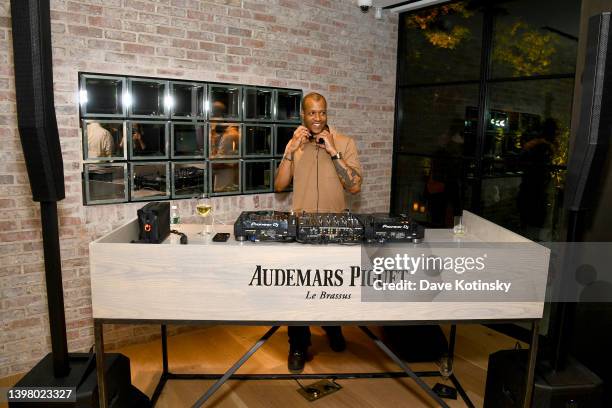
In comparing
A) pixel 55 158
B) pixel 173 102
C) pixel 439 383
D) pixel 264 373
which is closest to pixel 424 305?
pixel 439 383

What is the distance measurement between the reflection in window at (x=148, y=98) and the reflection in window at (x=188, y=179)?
1.31ft

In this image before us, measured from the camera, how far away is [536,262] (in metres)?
2.01

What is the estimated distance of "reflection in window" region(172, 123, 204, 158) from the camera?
320 cm

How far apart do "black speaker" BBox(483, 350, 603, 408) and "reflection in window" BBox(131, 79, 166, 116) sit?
2.61 metres

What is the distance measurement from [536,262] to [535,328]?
310mm

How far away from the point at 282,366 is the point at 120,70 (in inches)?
86.7

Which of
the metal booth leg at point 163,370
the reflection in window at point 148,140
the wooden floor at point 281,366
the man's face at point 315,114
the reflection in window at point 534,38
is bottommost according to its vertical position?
the wooden floor at point 281,366

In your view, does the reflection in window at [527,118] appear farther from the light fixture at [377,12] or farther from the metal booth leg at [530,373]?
the metal booth leg at [530,373]

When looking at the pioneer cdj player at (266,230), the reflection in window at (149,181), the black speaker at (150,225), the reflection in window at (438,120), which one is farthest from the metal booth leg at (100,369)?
the reflection in window at (438,120)

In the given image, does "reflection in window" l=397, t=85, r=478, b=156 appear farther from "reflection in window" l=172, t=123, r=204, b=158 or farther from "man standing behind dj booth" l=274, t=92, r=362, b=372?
"reflection in window" l=172, t=123, r=204, b=158

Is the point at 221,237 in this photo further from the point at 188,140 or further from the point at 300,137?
the point at 188,140

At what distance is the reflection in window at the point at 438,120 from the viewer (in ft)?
12.5

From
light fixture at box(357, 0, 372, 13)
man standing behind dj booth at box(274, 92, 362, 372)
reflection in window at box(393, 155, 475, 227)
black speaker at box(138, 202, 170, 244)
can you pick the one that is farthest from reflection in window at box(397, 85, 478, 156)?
black speaker at box(138, 202, 170, 244)

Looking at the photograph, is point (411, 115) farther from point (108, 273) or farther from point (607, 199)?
point (108, 273)
